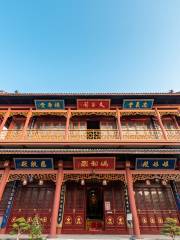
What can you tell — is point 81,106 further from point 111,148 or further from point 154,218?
point 154,218

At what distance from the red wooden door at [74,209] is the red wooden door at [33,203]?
2.64 feet

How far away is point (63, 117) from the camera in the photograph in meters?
11.4

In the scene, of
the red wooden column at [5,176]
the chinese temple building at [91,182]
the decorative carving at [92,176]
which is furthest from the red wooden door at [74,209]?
the red wooden column at [5,176]

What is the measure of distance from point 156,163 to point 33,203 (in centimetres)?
635

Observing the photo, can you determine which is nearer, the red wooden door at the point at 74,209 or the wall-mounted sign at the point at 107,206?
the red wooden door at the point at 74,209

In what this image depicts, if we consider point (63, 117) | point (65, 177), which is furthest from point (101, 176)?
point (63, 117)

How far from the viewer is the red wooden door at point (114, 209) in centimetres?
790

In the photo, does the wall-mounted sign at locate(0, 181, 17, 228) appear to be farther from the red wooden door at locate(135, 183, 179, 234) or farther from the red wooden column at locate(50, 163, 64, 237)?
the red wooden door at locate(135, 183, 179, 234)

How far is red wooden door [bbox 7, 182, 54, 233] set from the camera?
26.7ft

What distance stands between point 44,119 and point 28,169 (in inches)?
153

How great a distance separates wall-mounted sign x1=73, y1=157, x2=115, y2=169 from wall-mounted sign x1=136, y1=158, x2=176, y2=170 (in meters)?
1.31

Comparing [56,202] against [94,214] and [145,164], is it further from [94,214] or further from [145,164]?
[145,164]

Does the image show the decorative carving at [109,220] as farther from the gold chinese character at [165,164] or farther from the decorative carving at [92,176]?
the gold chinese character at [165,164]

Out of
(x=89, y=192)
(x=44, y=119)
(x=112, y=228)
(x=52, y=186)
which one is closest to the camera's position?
(x=112, y=228)
